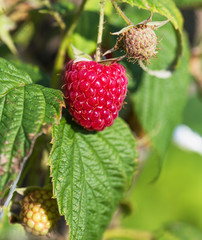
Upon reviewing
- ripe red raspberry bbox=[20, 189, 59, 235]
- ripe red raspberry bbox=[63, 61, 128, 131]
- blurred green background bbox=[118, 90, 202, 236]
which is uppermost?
ripe red raspberry bbox=[63, 61, 128, 131]

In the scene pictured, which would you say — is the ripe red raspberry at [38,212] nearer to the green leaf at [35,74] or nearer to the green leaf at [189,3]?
the green leaf at [35,74]

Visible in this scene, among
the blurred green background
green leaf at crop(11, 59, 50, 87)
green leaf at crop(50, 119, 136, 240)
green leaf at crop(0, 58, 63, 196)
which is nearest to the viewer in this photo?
green leaf at crop(0, 58, 63, 196)

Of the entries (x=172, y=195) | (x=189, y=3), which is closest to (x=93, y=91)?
(x=189, y=3)

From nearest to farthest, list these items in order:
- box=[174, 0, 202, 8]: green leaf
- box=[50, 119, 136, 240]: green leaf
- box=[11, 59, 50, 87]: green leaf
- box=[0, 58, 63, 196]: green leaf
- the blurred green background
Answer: box=[0, 58, 63, 196]: green leaf → box=[50, 119, 136, 240]: green leaf → box=[11, 59, 50, 87]: green leaf → box=[174, 0, 202, 8]: green leaf → the blurred green background

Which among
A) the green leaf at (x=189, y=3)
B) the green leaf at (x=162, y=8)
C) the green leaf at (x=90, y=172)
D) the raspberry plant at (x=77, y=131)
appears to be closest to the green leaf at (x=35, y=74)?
the raspberry plant at (x=77, y=131)

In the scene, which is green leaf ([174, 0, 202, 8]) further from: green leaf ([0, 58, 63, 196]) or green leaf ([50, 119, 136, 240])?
green leaf ([0, 58, 63, 196])

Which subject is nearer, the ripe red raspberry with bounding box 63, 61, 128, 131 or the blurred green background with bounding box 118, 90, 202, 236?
the ripe red raspberry with bounding box 63, 61, 128, 131

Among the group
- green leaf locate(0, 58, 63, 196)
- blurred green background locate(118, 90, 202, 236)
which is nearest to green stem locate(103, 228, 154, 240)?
green leaf locate(0, 58, 63, 196)

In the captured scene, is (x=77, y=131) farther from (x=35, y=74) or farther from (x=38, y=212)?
(x=35, y=74)
